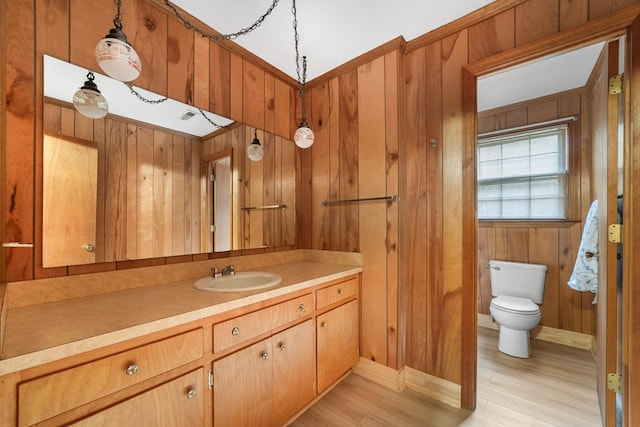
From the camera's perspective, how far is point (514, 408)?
1.60 m

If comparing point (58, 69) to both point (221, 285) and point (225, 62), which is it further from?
point (221, 285)

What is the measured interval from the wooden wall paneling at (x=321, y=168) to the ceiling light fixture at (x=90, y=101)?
1434mm

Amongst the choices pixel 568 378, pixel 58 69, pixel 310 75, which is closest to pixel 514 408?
pixel 568 378

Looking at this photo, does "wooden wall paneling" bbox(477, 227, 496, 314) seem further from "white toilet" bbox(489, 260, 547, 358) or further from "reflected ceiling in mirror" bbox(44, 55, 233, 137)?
"reflected ceiling in mirror" bbox(44, 55, 233, 137)

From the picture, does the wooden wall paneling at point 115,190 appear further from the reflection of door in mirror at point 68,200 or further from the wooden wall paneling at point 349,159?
the wooden wall paneling at point 349,159

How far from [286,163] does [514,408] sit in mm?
2333

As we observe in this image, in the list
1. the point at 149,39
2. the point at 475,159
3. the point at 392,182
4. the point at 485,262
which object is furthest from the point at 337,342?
the point at 149,39

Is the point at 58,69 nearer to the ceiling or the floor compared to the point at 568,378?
nearer to the ceiling

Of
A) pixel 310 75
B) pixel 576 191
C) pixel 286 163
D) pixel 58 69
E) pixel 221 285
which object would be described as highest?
pixel 310 75

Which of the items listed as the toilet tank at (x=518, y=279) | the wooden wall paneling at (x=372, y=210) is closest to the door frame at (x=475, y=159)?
the wooden wall paneling at (x=372, y=210)

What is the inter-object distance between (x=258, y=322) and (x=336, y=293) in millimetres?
647

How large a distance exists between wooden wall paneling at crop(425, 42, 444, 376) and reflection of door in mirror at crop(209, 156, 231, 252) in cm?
140

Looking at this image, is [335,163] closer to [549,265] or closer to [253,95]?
[253,95]

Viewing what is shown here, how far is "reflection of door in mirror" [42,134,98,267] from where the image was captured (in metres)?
1.11
